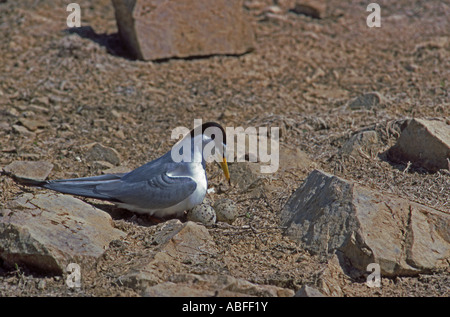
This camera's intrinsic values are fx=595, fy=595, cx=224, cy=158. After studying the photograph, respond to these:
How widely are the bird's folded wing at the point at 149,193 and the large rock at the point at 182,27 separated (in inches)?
129

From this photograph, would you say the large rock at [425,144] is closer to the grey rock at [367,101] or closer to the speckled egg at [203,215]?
Answer: the grey rock at [367,101]

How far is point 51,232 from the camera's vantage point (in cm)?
421

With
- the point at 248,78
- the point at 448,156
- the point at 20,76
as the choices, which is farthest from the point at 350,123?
the point at 20,76

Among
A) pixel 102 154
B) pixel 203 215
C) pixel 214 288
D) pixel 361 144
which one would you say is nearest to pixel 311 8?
pixel 361 144

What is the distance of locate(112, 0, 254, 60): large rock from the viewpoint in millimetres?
7645

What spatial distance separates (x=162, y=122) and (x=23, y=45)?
2704 mm

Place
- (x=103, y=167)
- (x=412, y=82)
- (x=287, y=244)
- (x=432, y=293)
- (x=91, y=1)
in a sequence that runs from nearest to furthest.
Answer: (x=432, y=293) → (x=287, y=244) → (x=103, y=167) → (x=412, y=82) → (x=91, y=1)

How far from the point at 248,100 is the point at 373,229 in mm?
3172

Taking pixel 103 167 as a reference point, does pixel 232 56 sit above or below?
above

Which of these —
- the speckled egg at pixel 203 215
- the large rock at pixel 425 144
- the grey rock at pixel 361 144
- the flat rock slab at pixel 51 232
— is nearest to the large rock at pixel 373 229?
the speckled egg at pixel 203 215

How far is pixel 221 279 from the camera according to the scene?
383cm

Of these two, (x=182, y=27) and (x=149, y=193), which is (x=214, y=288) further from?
(x=182, y=27)

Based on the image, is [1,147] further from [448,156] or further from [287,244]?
[448,156]

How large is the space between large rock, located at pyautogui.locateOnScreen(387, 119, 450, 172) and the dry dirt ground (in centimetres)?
14
